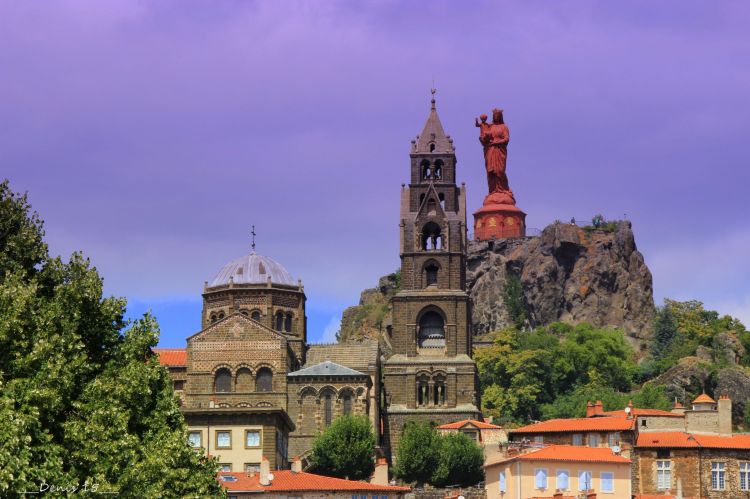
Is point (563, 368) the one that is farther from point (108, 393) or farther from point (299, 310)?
point (108, 393)

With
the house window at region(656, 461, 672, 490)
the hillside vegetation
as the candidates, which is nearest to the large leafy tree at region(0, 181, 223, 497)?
the house window at region(656, 461, 672, 490)

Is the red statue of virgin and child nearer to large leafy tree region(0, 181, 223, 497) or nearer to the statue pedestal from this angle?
the statue pedestal

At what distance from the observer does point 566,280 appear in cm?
16425

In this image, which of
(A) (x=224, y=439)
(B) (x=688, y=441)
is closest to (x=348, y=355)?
(A) (x=224, y=439)

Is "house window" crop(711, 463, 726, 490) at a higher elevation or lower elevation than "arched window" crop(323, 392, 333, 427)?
lower

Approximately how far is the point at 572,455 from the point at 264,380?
3462 cm

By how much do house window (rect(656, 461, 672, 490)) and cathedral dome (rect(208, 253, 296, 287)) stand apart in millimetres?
38758

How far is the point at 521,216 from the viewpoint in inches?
6565

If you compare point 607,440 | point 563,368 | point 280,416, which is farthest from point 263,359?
point 563,368

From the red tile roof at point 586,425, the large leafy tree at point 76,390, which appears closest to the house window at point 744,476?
the red tile roof at point 586,425

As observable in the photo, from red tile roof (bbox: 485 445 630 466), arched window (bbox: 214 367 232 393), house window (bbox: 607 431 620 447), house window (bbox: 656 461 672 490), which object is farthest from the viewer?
arched window (bbox: 214 367 232 393)

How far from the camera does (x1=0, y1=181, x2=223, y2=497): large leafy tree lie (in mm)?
46688

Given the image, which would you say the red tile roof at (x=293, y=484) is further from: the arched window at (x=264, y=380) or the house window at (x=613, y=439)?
the arched window at (x=264, y=380)

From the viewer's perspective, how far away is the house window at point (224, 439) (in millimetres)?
92875
